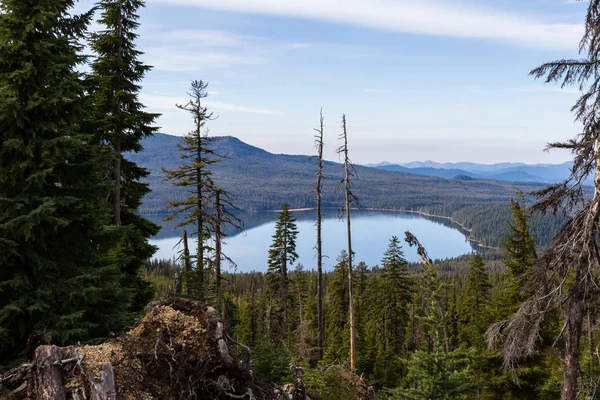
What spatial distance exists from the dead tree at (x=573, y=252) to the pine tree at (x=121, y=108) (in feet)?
36.8

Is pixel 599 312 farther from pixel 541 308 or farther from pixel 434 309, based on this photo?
pixel 434 309

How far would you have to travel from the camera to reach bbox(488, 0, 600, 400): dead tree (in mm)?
7523

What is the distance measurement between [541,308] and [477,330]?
19.0 meters

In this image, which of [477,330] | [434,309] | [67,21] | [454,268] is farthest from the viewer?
[454,268]

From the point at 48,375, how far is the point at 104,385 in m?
0.74

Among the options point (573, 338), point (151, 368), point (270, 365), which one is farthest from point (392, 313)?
point (151, 368)

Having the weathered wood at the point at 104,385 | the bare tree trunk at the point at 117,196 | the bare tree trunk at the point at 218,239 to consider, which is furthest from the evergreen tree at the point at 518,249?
the weathered wood at the point at 104,385

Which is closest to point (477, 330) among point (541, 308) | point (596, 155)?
point (541, 308)

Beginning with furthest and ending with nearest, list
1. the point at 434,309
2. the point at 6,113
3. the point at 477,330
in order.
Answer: the point at 477,330, the point at 434,309, the point at 6,113

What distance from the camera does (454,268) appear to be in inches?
5162

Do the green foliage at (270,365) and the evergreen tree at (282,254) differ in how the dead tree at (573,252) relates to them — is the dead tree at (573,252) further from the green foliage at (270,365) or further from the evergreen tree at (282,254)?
the evergreen tree at (282,254)

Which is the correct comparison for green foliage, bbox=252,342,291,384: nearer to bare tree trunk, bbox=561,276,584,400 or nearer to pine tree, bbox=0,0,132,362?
pine tree, bbox=0,0,132,362

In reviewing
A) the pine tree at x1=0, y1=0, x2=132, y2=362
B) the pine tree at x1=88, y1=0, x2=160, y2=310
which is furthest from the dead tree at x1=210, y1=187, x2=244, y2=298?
the pine tree at x1=0, y1=0, x2=132, y2=362

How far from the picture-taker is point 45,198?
7402mm
